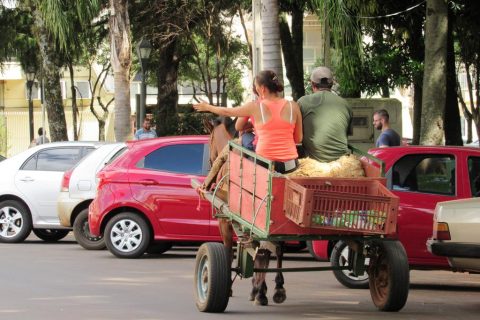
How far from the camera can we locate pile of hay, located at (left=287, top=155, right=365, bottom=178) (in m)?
10.1

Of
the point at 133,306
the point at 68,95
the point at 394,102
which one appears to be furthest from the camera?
the point at 68,95

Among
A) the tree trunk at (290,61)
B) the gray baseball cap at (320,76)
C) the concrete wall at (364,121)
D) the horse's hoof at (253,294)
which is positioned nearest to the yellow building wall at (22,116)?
the tree trunk at (290,61)

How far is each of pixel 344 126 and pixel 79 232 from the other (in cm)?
751

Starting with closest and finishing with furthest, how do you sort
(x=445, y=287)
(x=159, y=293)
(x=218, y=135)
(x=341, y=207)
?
(x=341, y=207)
(x=159, y=293)
(x=218, y=135)
(x=445, y=287)

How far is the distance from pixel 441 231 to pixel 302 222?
1.96 m

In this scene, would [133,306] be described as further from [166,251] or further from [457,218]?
[166,251]

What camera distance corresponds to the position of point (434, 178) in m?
12.8

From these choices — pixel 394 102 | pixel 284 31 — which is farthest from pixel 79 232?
pixel 284 31

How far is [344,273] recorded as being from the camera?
12.5m

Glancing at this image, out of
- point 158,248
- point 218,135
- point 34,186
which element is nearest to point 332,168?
point 218,135

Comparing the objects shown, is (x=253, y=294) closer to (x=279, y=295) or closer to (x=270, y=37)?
(x=279, y=295)

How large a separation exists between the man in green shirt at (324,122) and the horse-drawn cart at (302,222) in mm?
402

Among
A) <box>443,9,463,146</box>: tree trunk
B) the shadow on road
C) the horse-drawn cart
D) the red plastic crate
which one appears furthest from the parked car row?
<box>443,9,463,146</box>: tree trunk

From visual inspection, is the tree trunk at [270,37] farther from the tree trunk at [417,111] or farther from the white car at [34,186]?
the tree trunk at [417,111]
